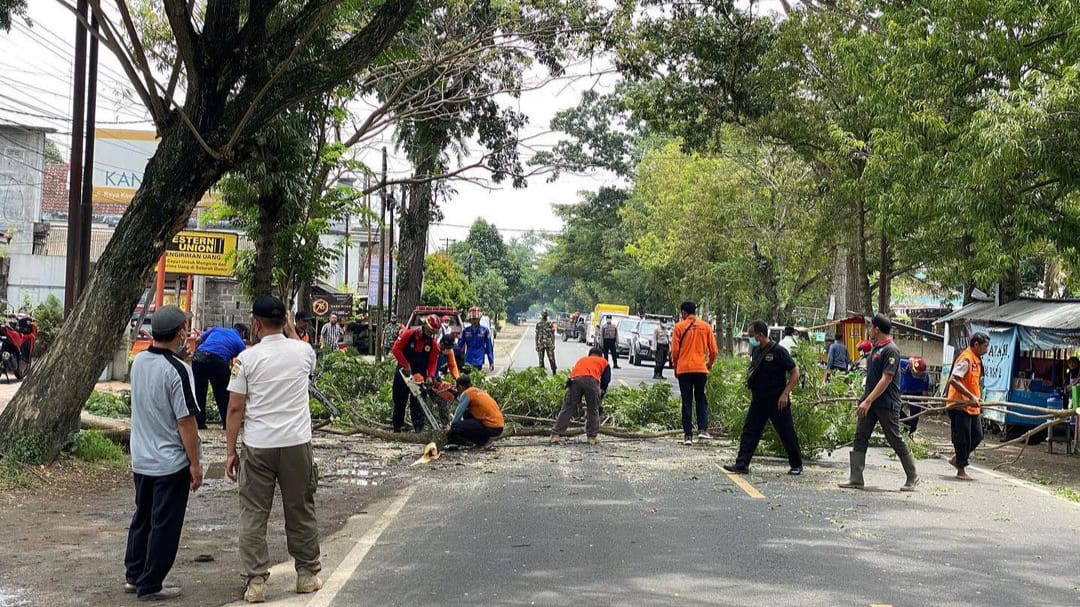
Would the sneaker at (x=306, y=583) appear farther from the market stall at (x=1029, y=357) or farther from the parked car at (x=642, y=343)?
the parked car at (x=642, y=343)

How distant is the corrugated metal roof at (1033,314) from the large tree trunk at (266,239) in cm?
1269

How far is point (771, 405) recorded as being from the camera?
11.2 meters

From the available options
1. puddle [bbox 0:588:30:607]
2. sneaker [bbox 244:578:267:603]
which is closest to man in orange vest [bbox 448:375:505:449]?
sneaker [bbox 244:578:267:603]

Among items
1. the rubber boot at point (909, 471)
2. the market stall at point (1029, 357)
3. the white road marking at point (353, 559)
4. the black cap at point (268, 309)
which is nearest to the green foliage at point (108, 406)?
the white road marking at point (353, 559)

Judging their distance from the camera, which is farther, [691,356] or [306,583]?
[691,356]

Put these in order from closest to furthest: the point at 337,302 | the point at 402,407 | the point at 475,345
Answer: the point at 402,407, the point at 475,345, the point at 337,302

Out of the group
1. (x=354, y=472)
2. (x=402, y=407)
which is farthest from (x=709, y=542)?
(x=402, y=407)

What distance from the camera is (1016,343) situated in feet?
59.4

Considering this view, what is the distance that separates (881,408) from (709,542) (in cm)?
366

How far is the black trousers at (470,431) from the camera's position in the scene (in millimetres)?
13141

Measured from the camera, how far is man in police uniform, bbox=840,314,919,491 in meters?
10.2

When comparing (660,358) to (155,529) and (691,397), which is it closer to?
(691,397)

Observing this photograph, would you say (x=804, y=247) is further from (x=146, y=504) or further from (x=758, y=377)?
(x=146, y=504)

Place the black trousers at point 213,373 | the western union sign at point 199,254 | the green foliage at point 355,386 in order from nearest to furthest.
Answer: the black trousers at point 213,373 < the green foliage at point 355,386 < the western union sign at point 199,254
